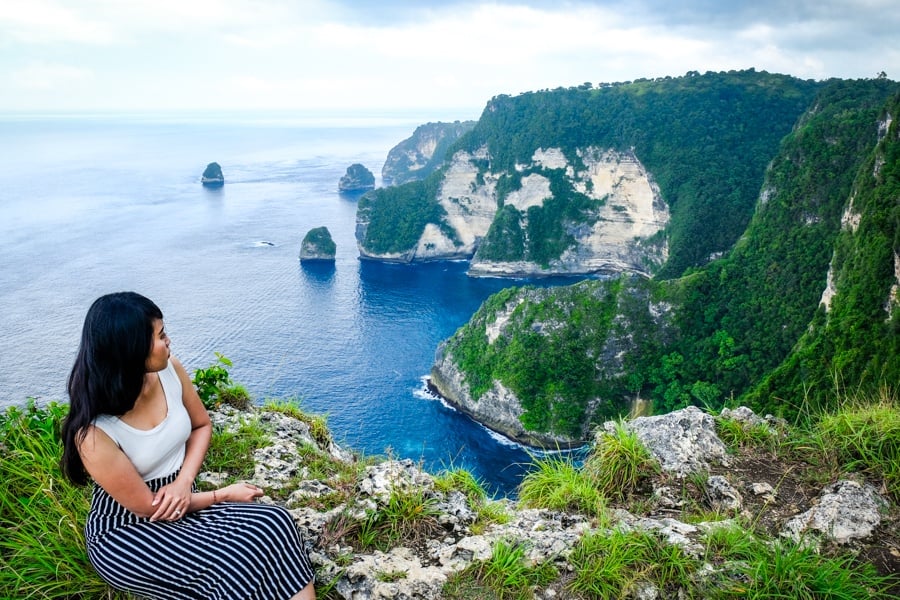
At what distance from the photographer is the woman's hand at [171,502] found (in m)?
3.53

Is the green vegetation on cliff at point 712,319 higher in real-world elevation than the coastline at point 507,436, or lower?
higher

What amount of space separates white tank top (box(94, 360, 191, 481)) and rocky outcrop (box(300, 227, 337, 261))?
244ft

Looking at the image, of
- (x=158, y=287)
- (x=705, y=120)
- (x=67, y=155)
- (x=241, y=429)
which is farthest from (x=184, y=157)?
(x=241, y=429)

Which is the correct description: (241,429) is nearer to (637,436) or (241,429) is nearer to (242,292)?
(637,436)

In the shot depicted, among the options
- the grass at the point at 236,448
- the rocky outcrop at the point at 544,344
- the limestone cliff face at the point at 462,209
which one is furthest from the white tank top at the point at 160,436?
the limestone cliff face at the point at 462,209

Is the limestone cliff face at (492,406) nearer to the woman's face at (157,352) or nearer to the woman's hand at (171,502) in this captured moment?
the woman's hand at (171,502)

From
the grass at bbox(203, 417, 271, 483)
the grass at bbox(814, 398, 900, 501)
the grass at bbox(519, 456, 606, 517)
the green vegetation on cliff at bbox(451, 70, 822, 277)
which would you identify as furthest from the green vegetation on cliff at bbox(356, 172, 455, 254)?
the grass at bbox(814, 398, 900, 501)

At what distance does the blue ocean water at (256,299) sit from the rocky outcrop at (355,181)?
997 centimetres

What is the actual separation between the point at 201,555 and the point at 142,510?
0.50m

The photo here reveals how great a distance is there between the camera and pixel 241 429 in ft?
19.5

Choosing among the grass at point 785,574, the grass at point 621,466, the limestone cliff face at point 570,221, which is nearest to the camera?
the grass at point 785,574

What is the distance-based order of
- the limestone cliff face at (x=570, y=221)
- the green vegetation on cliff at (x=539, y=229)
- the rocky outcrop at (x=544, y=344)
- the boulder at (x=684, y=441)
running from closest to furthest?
1. the boulder at (x=684, y=441)
2. the rocky outcrop at (x=544, y=344)
3. the limestone cliff face at (x=570, y=221)
4. the green vegetation on cliff at (x=539, y=229)

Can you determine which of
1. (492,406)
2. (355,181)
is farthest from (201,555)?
(355,181)

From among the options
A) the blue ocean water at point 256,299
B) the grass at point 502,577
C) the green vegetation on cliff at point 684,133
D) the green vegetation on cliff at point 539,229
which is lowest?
the blue ocean water at point 256,299
